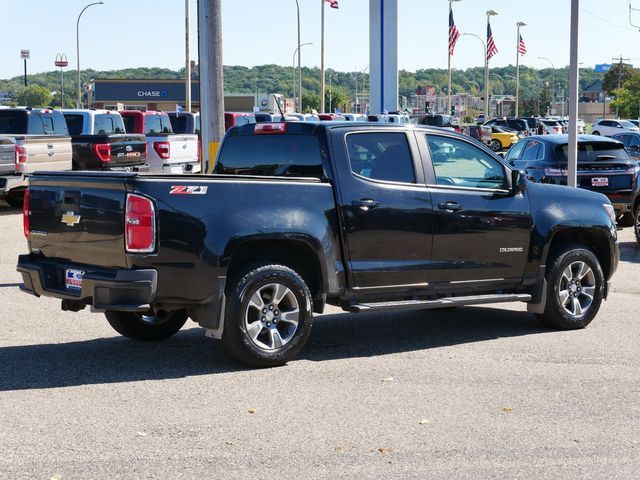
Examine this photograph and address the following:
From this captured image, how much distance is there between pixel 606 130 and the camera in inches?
2483

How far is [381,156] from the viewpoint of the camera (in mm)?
8617

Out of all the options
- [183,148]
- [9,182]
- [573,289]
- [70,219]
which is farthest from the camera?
[183,148]

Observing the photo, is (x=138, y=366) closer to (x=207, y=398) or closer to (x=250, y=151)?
(x=207, y=398)

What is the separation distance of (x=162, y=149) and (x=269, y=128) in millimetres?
16939

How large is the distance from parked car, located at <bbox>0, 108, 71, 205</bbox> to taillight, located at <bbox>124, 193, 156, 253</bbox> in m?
14.0

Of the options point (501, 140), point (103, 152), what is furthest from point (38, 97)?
point (103, 152)

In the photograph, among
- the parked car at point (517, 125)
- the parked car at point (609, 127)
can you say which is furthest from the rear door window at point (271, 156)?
the parked car at point (609, 127)

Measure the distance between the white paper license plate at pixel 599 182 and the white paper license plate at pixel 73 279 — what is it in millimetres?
12365

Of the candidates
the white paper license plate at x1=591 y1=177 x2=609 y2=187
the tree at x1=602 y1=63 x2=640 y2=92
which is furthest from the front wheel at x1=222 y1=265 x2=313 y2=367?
the tree at x1=602 y1=63 x2=640 y2=92

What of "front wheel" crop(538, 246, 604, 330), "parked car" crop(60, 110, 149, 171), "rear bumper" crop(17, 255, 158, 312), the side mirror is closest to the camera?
"rear bumper" crop(17, 255, 158, 312)

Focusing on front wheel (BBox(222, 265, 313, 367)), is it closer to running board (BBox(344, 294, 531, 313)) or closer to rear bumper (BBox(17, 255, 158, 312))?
running board (BBox(344, 294, 531, 313))

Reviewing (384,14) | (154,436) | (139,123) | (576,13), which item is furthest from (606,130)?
(154,436)

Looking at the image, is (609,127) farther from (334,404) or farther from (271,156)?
(334,404)

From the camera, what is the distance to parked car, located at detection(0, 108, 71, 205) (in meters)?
20.5
